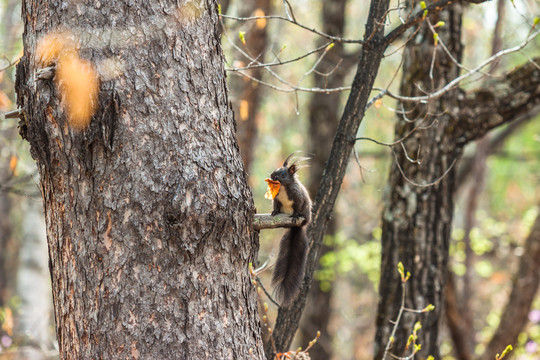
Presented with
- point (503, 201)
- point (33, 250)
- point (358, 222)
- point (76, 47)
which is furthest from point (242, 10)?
point (503, 201)

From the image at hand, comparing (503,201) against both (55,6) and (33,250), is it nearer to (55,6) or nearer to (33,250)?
(33,250)

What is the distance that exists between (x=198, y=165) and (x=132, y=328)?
0.60 m

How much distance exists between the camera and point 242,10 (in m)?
6.91

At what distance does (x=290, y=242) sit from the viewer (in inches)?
115

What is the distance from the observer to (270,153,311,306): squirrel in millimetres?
2676

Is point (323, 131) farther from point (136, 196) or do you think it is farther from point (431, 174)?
Answer: point (136, 196)

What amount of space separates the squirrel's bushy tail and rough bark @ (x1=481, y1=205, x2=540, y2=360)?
382 cm

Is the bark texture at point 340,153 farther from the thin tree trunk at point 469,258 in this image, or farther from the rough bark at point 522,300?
the rough bark at point 522,300

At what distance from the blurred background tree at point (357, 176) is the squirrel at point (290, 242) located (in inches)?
4.6

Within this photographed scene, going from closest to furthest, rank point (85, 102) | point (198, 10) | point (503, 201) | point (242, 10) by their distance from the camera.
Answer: point (85, 102), point (198, 10), point (242, 10), point (503, 201)

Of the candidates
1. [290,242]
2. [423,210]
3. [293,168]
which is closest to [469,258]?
[423,210]

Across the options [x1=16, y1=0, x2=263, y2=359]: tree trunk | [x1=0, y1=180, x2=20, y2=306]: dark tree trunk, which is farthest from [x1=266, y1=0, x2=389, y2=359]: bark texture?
[x1=0, y1=180, x2=20, y2=306]: dark tree trunk

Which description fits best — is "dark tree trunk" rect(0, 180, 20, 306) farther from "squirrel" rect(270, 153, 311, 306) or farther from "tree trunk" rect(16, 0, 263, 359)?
"tree trunk" rect(16, 0, 263, 359)

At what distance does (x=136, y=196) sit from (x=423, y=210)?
2.37 m
